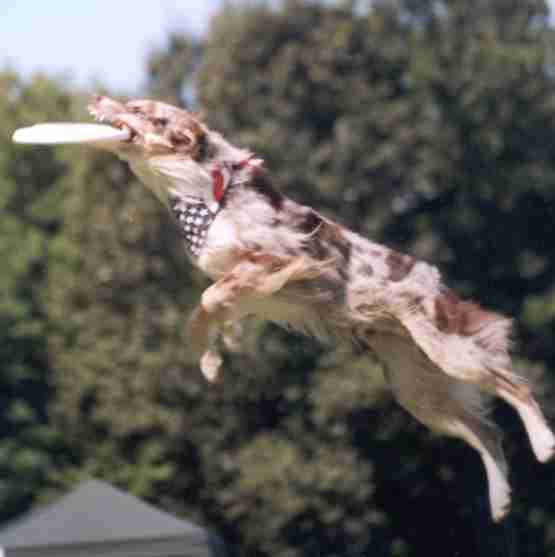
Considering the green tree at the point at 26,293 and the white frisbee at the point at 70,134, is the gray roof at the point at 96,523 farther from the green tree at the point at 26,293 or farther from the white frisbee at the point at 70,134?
the green tree at the point at 26,293

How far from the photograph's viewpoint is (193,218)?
24.7ft

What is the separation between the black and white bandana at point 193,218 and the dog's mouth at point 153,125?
0.26m

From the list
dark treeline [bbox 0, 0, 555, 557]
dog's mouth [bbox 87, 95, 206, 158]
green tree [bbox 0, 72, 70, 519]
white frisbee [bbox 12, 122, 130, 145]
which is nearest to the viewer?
white frisbee [bbox 12, 122, 130, 145]

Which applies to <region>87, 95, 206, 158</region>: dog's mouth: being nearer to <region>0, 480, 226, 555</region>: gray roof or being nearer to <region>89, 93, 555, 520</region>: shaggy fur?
<region>89, 93, 555, 520</region>: shaggy fur

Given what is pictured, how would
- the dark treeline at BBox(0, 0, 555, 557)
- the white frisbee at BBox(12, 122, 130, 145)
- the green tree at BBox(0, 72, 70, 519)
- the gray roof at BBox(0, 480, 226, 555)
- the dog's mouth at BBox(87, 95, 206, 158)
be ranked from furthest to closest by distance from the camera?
the green tree at BBox(0, 72, 70, 519) → the dark treeline at BBox(0, 0, 555, 557) → the gray roof at BBox(0, 480, 226, 555) → the dog's mouth at BBox(87, 95, 206, 158) → the white frisbee at BBox(12, 122, 130, 145)

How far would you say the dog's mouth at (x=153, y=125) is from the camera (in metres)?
7.43

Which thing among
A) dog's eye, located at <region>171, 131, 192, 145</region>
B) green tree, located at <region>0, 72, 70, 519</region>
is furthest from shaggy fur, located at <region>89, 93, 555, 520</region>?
green tree, located at <region>0, 72, 70, 519</region>

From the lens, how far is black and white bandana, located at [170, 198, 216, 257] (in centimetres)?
751

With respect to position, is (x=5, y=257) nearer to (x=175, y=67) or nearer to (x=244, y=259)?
(x=175, y=67)

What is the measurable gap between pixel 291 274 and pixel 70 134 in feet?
4.24

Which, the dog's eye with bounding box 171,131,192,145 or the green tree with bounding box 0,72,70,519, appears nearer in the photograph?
the dog's eye with bounding box 171,131,192,145

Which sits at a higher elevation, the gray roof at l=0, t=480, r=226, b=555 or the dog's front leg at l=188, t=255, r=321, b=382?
the dog's front leg at l=188, t=255, r=321, b=382

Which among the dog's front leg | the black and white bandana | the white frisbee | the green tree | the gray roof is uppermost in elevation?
the white frisbee

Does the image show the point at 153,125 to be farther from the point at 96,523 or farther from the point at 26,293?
the point at 26,293
